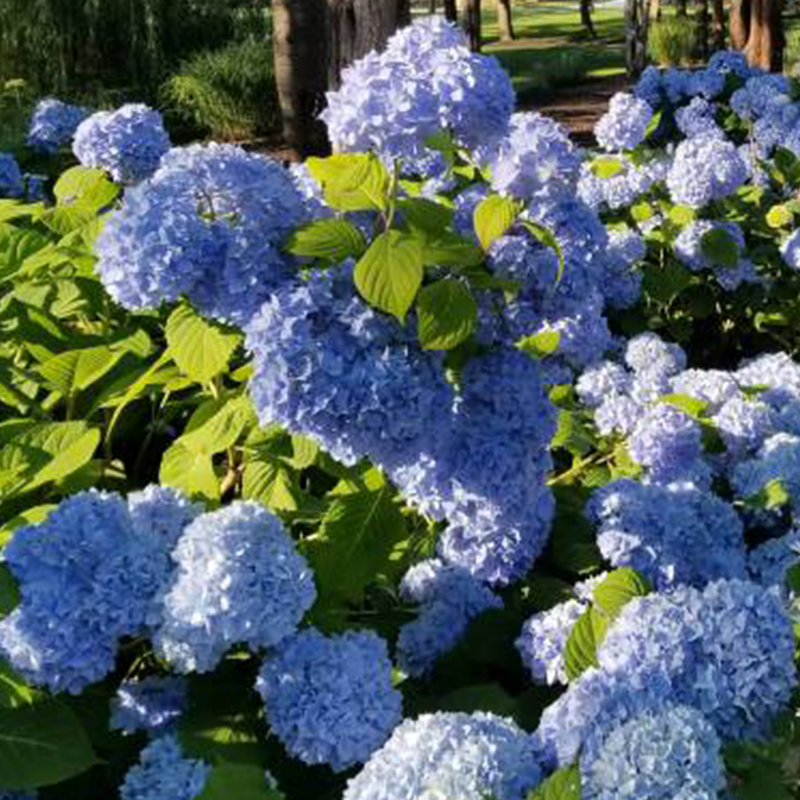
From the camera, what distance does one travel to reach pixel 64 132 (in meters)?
4.34

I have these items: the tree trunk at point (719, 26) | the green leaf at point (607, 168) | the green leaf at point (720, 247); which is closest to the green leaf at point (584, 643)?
the green leaf at point (720, 247)

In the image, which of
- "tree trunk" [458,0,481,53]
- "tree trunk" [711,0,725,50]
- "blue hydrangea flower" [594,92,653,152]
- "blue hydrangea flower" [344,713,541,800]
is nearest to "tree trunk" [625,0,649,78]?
"tree trunk" [458,0,481,53]

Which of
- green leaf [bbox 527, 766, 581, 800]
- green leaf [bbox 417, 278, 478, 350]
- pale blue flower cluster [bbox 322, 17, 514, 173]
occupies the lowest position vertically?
green leaf [bbox 527, 766, 581, 800]

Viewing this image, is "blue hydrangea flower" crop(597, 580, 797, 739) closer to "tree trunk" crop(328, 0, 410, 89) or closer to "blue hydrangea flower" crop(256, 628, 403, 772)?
"blue hydrangea flower" crop(256, 628, 403, 772)

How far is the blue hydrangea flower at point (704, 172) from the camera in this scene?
4.03 metres

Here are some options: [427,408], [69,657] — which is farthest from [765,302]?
[69,657]

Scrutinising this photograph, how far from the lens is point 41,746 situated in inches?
58.8

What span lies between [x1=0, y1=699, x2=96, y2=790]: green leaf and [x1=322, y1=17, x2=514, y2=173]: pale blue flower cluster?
83cm

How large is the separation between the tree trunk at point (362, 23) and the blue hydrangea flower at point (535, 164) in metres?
2.94

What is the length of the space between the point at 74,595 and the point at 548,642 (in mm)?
670

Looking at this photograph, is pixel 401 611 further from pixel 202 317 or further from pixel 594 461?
pixel 594 461

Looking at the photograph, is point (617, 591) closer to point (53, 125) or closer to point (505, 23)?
point (53, 125)

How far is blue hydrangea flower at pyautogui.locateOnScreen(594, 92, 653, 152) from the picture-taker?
176 inches

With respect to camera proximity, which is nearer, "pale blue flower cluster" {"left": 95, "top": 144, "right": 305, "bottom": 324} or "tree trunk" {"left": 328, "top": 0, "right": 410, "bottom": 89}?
"pale blue flower cluster" {"left": 95, "top": 144, "right": 305, "bottom": 324}
